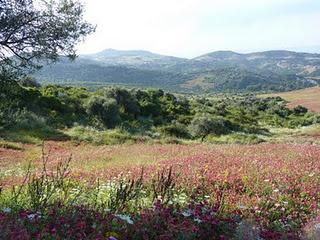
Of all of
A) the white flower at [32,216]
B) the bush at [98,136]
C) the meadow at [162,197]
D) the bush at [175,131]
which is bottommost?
the bush at [175,131]

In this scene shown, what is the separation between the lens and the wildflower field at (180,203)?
5.94 m

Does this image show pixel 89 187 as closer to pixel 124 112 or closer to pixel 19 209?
pixel 19 209

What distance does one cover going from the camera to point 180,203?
8141 mm

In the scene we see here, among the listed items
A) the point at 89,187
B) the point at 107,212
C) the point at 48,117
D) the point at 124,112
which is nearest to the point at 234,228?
the point at 107,212

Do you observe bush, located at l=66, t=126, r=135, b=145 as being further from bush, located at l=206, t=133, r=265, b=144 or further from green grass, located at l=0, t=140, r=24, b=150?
bush, located at l=206, t=133, r=265, b=144

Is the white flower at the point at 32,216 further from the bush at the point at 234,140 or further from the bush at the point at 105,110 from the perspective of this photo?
the bush at the point at 105,110

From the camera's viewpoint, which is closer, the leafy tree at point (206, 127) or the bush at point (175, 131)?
the bush at point (175, 131)

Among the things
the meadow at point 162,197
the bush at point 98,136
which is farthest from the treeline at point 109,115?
the meadow at point 162,197

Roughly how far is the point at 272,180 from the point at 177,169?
2.47 metres

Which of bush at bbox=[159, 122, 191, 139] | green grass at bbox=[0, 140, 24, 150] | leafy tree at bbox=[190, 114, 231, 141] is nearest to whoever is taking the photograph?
green grass at bbox=[0, 140, 24, 150]

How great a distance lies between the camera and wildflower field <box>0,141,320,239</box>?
594 cm

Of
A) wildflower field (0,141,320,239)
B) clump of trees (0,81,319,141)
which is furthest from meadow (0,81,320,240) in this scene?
clump of trees (0,81,319,141)

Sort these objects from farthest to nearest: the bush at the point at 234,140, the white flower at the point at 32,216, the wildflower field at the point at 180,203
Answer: the bush at the point at 234,140 < the wildflower field at the point at 180,203 < the white flower at the point at 32,216

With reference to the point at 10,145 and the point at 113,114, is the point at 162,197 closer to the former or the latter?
the point at 10,145
